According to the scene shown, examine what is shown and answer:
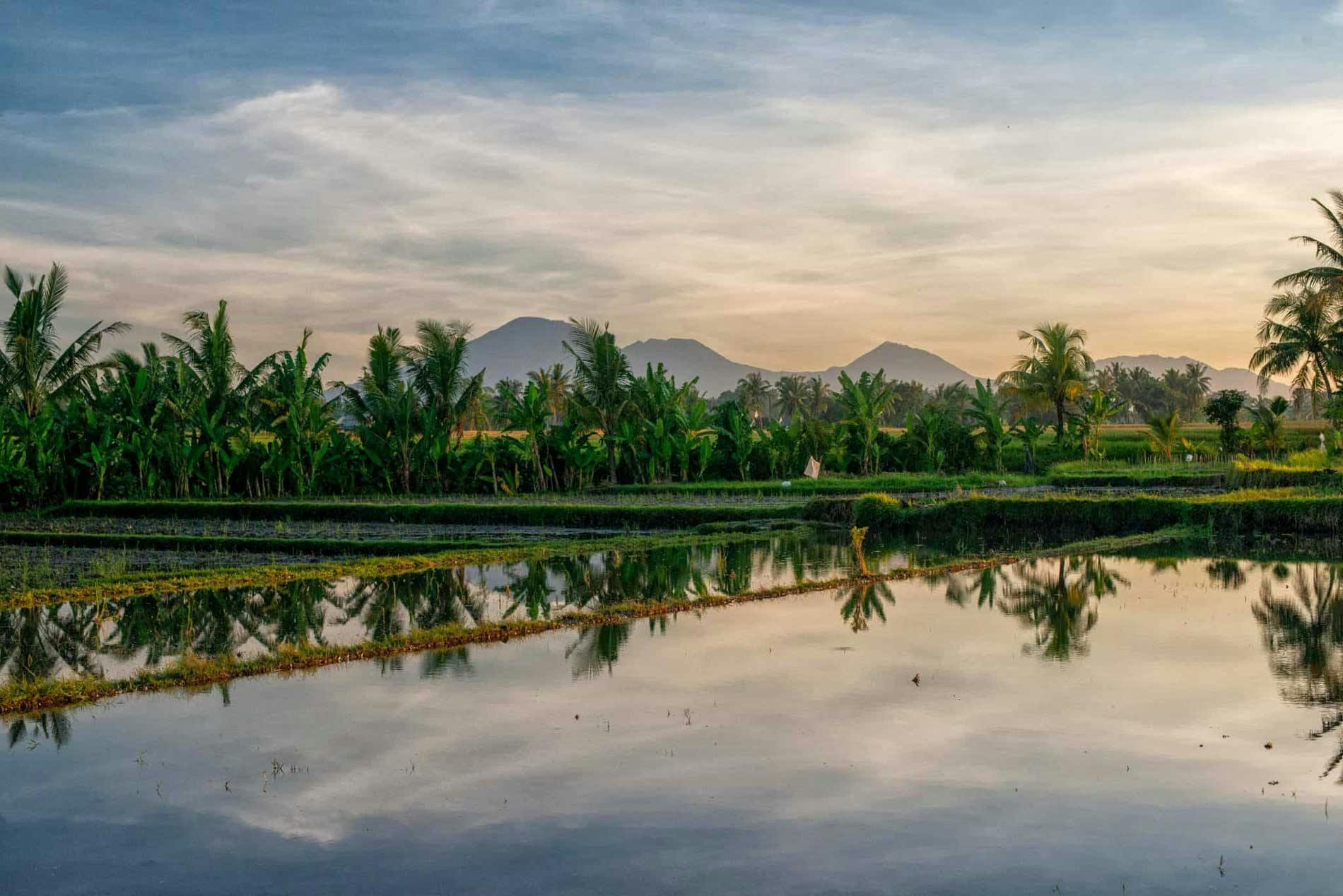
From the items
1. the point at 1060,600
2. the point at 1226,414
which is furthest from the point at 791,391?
the point at 1060,600

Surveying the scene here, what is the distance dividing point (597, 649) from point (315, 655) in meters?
2.15

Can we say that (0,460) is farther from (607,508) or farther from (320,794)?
(320,794)

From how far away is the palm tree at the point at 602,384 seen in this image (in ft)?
95.7

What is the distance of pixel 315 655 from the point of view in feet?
28.9

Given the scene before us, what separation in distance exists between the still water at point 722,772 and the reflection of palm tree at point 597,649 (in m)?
0.06

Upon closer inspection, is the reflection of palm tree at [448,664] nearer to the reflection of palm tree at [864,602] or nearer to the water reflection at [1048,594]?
the reflection of palm tree at [864,602]

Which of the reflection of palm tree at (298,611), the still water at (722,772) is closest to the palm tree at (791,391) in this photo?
the reflection of palm tree at (298,611)

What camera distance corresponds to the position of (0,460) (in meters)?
25.1

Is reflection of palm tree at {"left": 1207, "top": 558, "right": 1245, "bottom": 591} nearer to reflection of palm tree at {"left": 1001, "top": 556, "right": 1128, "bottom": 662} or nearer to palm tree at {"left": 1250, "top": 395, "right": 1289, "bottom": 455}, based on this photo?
reflection of palm tree at {"left": 1001, "top": 556, "right": 1128, "bottom": 662}

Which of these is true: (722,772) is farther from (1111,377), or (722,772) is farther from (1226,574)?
(1111,377)

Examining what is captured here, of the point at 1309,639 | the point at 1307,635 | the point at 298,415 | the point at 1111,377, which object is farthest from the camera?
the point at 1111,377

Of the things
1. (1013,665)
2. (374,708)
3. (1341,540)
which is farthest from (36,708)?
(1341,540)

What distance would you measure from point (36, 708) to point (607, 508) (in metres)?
13.3

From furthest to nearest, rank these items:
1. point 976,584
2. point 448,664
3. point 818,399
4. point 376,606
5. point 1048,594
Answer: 1. point 818,399
2. point 976,584
3. point 1048,594
4. point 376,606
5. point 448,664
